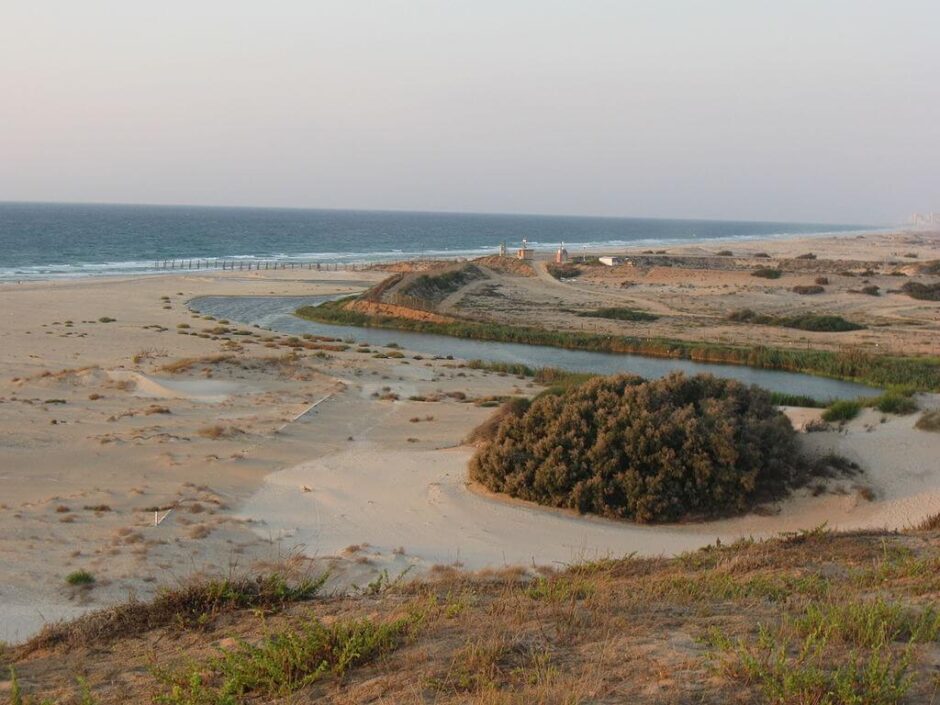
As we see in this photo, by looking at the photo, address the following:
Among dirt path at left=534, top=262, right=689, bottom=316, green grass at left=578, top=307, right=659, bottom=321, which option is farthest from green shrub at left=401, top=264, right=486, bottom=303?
green grass at left=578, top=307, right=659, bottom=321

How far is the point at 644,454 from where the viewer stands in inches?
582

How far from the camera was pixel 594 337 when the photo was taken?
41156 millimetres

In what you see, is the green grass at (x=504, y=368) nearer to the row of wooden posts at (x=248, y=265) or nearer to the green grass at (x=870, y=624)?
the green grass at (x=870, y=624)

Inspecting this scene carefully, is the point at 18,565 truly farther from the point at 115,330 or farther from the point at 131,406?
the point at 115,330

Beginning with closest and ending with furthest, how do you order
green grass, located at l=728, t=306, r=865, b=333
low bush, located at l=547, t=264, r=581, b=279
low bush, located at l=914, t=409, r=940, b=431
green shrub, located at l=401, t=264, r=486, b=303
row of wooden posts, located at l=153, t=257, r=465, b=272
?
Answer: low bush, located at l=914, t=409, r=940, b=431 < green grass, located at l=728, t=306, r=865, b=333 < green shrub, located at l=401, t=264, r=486, b=303 < low bush, located at l=547, t=264, r=581, b=279 < row of wooden posts, located at l=153, t=257, r=465, b=272

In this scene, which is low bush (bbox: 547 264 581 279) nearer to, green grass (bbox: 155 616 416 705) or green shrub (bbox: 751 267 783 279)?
green shrub (bbox: 751 267 783 279)

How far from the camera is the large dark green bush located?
14539 mm

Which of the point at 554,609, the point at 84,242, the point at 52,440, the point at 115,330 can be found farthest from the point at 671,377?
the point at 84,242

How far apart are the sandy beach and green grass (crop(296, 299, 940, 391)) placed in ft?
33.3

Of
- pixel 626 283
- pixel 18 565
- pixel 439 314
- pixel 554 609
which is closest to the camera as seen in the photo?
pixel 554 609

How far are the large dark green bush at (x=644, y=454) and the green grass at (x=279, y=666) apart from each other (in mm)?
8274

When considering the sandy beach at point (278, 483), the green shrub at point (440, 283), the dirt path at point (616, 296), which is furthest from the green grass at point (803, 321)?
the sandy beach at point (278, 483)

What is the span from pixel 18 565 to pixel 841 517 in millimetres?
12486

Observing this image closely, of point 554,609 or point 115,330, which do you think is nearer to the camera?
point 554,609
